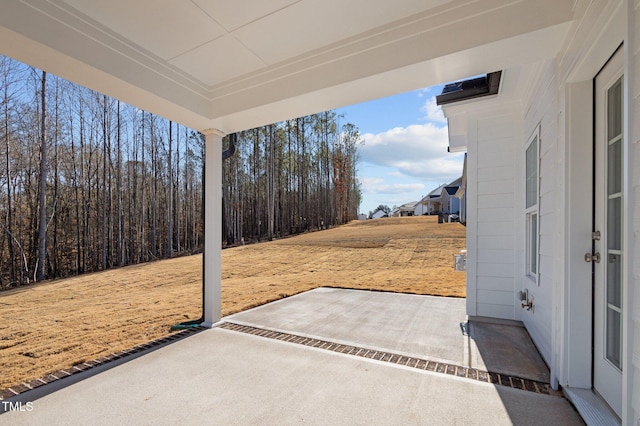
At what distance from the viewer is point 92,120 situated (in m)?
8.41

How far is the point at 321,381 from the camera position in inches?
78.6

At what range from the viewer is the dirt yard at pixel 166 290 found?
2.75 metres

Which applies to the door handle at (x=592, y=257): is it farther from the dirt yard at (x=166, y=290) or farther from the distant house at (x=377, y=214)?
the distant house at (x=377, y=214)

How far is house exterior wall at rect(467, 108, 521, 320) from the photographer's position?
3385mm

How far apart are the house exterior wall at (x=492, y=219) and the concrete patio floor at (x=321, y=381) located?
37 centimetres

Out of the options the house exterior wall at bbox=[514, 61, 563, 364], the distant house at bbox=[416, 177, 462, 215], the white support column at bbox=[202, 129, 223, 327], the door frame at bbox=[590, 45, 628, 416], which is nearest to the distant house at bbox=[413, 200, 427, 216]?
the distant house at bbox=[416, 177, 462, 215]

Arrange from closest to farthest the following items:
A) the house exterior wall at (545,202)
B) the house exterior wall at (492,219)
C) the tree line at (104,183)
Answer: the house exterior wall at (545,202)
the house exterior wall at (492,219)
the tree line at (104,183)

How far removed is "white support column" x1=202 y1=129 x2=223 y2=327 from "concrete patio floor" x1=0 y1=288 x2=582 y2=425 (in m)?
0.34

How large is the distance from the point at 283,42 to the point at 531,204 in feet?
9.23

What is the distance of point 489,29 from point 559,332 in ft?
6.41

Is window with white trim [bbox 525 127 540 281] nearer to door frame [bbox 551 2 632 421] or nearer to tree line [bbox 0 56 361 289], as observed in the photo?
door frame [bbox 551 2 632 421]

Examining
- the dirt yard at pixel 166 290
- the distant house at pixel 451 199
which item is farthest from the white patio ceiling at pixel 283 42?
the distant house at pixel 451 199

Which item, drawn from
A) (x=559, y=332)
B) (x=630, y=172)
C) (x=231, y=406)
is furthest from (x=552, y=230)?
(x=231, y=406)

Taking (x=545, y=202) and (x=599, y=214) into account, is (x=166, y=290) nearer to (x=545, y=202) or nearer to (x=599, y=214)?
(x=545, y=202)
